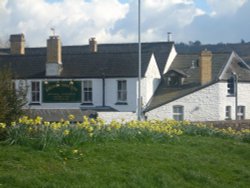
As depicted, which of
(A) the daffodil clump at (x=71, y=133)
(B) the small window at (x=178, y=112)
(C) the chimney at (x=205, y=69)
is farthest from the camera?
(C) the chimney at (x=205, y=69)

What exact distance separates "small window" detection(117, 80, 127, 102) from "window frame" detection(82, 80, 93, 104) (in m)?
2.25

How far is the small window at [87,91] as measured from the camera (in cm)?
4844

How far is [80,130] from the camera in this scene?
1384 cm

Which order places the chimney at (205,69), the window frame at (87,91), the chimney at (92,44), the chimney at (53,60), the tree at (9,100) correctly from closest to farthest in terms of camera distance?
the tree at (9,100)
the window frame at (87,91)
the chimney at (53,60)
the chimney at (205,69)
the chimney at (92,44)

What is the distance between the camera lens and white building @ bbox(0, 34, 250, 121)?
4819 centimetres

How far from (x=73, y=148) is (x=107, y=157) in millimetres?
787

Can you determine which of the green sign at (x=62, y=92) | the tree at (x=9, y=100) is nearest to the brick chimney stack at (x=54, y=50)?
the green sign at (x=62, y=92)

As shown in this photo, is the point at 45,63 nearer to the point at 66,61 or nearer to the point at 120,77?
the point at 66,61

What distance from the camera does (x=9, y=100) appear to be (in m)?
14.4

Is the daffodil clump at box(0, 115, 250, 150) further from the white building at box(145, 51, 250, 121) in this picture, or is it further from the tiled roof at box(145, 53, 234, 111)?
the tiled roof at box(145, 53, 234, 111)

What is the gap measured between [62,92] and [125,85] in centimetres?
527

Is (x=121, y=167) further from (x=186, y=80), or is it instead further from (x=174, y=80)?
(x=174, y=80)

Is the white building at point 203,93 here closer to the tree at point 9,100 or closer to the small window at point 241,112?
the small window at point 241,112

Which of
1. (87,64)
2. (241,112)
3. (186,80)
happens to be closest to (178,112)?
(186,80)
